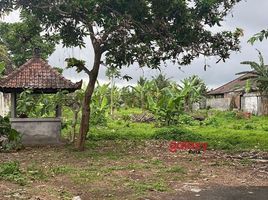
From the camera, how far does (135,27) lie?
14.2 meters

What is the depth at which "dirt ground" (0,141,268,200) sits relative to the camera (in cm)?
909

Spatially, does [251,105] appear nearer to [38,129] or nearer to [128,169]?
[38,129]

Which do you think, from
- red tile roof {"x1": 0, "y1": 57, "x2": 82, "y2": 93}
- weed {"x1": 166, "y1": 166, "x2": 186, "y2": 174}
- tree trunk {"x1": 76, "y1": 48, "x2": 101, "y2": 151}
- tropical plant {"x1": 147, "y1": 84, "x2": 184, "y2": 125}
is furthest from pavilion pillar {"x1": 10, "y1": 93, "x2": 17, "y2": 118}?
tropical plant {"x1": 147, "y1": 84, "x2": 184, "y2": 125}

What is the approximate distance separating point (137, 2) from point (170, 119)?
12.5 metres

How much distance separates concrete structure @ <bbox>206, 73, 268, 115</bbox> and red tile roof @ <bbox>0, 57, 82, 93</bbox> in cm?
1764

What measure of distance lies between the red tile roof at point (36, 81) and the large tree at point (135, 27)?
83.4 inches

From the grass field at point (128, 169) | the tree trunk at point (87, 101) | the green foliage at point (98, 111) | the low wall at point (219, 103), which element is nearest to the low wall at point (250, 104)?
the low wall at point (219, 103)

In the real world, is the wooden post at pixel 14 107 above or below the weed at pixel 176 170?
above

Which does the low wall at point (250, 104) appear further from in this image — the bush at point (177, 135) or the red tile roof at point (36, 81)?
the red tile roof at point (36, 81)

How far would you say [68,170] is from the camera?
37.9ft

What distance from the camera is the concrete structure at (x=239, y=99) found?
1452 inches

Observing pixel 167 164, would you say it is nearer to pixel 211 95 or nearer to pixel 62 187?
pixel 62 187

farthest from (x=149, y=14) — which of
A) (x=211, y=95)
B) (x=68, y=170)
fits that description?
(x=211, y=95)

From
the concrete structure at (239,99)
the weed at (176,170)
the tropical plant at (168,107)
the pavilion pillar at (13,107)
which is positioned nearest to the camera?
the weed at (176,170)
